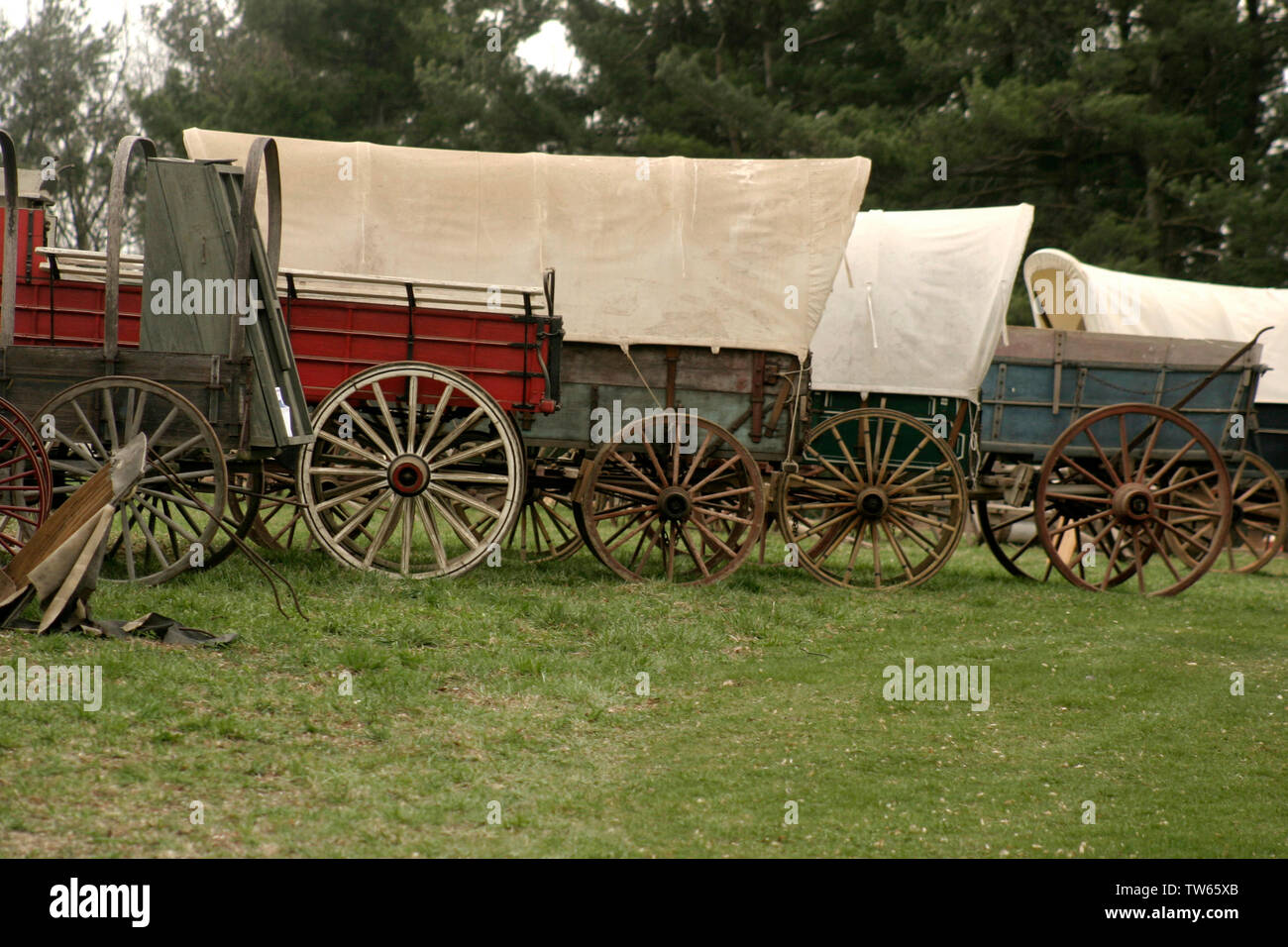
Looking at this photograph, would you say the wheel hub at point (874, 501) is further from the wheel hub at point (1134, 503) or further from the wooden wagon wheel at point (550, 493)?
the wooden wagon wheel at point (550, 493)

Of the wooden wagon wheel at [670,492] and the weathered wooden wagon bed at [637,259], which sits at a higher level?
the weathered wooden wagon bed at [637,259]

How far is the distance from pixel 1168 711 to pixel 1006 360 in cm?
374

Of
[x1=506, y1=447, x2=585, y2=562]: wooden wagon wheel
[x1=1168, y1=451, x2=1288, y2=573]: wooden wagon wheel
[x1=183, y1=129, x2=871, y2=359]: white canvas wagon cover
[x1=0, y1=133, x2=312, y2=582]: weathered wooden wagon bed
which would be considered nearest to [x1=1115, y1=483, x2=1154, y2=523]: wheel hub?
[x1=1168, y1=451, x2=1288, y2=573]: wooden wagon wheel

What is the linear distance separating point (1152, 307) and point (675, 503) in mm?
6486

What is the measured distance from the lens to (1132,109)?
745 inches

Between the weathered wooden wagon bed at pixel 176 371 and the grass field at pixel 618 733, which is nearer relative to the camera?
the grass field at pixel 618 733

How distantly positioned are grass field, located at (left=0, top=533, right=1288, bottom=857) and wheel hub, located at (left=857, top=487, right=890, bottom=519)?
3.71ft

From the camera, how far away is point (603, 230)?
8.80 m

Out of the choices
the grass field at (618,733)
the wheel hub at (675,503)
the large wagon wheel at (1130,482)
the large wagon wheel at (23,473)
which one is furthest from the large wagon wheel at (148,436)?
the large wagon wheel at (1130,482)

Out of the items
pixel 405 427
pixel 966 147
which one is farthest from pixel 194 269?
pixel 966 147

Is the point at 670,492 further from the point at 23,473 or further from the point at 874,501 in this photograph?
the point at 23,473

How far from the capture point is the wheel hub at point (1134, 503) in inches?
364

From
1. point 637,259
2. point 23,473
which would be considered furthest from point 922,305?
point 23,473

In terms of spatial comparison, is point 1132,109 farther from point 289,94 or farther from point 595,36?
point 289,94
